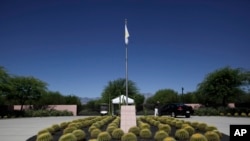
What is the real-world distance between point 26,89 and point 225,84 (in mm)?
27323

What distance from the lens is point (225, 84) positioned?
47.4 metres

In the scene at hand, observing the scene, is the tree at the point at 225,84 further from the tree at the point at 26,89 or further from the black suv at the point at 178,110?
the tree at the point at 26,89

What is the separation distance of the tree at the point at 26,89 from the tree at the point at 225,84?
2344 cm

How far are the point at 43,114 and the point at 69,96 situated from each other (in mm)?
33167

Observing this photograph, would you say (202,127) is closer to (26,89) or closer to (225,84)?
(225,84)

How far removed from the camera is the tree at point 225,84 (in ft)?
155

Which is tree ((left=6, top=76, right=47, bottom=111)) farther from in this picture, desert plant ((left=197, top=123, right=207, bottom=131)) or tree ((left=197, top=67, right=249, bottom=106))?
desert plant ((left=197, top=123, right=207, bottom=131))

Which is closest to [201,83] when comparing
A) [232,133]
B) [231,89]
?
[231,89]

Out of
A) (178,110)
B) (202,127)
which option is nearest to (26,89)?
(178,110)

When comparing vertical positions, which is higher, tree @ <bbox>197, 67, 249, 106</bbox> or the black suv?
tree @ <bbox>197, 67, 249, 106</bbox>

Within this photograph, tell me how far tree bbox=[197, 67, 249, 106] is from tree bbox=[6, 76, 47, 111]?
23442 mm

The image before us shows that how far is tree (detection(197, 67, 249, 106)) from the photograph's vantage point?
4716 centimetres

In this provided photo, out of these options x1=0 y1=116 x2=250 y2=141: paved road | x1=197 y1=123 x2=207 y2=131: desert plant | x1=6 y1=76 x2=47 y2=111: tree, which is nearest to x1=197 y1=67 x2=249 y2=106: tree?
x1=0 y1=116 x2=250 y2=141: paved road

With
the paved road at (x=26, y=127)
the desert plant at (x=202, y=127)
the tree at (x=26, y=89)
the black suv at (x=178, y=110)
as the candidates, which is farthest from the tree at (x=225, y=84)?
the desert plant at (x=202, y=127)
